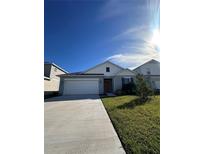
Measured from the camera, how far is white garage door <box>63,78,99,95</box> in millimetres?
9078

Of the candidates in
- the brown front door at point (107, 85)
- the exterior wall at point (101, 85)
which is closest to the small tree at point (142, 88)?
the exterior wall at point (101, 85)

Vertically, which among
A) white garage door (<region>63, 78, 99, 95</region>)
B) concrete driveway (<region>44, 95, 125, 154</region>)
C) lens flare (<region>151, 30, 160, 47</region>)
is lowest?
concrete driveway (<region>44, 95, 125, 154</region>)

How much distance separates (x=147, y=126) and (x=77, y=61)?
131 cm

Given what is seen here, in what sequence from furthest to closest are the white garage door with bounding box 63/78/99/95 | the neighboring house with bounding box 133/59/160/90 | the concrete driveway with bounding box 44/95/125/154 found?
1. the white garage door with bounding box 63/78/99/95
2. the concrete driveway with bounding box 44/95/125/154
3. the neighboring house with bounding box 133/59/160/90

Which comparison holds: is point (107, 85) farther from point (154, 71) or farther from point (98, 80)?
point (154, 71)

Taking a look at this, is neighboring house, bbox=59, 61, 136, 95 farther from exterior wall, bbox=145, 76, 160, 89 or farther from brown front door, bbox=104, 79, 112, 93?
exterior wall, bbox=145, 76, 160, 89

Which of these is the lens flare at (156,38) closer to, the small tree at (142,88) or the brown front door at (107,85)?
the small tree at (142,88)

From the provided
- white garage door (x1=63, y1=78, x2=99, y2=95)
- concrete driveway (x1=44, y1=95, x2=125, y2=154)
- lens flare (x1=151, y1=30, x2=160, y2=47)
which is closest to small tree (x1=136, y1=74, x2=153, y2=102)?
concrete driveway (x1=44, y1=95, x2=125, y2=154)

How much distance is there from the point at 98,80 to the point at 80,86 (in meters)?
1.48

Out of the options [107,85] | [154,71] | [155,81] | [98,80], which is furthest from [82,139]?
[107,85]

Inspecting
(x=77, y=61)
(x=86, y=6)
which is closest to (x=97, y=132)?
(x=77, y=61)
